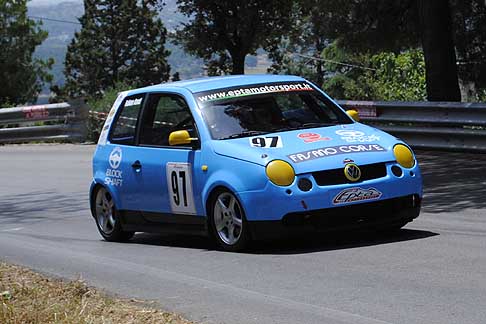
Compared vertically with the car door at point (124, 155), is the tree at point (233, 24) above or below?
Answer: above

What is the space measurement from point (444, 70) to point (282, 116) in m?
10.5

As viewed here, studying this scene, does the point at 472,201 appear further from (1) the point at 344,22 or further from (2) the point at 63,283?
(1) the point at 344,22

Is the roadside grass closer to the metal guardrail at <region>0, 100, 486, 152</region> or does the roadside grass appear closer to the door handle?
the door handle

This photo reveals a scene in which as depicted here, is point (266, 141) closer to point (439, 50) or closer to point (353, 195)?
point (353, 195)

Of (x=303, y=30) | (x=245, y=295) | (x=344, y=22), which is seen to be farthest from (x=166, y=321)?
(x=303, y=30)

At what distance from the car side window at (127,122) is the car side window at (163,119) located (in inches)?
6.0

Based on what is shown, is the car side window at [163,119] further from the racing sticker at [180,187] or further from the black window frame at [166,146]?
the racing sticker at [180,187]

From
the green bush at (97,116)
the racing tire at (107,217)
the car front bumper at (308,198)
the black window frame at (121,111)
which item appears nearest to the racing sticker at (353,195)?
the car front bumper at (308,198)

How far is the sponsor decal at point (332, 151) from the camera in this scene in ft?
30.2

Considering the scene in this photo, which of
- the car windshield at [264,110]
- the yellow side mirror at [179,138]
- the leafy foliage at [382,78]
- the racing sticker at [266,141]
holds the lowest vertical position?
the leafy foliage at [382,78]

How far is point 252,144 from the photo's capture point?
31.4ft

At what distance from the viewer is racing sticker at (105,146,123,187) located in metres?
11.0

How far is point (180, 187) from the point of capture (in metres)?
10.1

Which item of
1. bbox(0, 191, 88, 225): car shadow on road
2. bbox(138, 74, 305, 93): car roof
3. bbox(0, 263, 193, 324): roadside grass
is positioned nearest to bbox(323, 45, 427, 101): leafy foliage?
bbox(0, 191, 88, 225): car shadow on road
